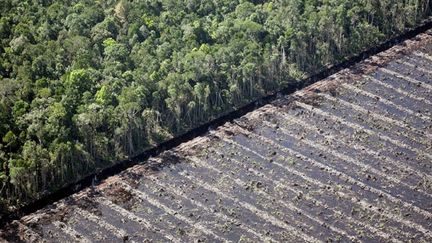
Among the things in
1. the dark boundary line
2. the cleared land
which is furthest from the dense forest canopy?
the cleared land

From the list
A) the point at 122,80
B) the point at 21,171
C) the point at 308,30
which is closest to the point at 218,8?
the point at 308,30

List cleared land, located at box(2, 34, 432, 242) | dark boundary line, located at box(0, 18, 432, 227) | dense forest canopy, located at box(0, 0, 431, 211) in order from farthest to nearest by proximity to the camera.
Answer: dense forest canopy, located at box(0, 0, 431, 211), dark boundary line, located at box(0, 18, 432, 227), cleared land, located at box(2, 34, 432, 242)

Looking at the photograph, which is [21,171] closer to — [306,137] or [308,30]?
[306,137]

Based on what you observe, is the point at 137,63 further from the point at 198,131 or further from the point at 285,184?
the point at 285,184

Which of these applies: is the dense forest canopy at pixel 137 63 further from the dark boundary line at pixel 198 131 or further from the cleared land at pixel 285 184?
the cleared land at pixel 285 184

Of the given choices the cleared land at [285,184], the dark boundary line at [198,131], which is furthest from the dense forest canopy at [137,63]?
the cleared land at [285,184]

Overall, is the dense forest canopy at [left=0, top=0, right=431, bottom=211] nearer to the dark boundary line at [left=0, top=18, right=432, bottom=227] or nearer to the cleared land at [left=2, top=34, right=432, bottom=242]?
the dark boundary line at [left=0, top=18, right=432, bottom=227]
